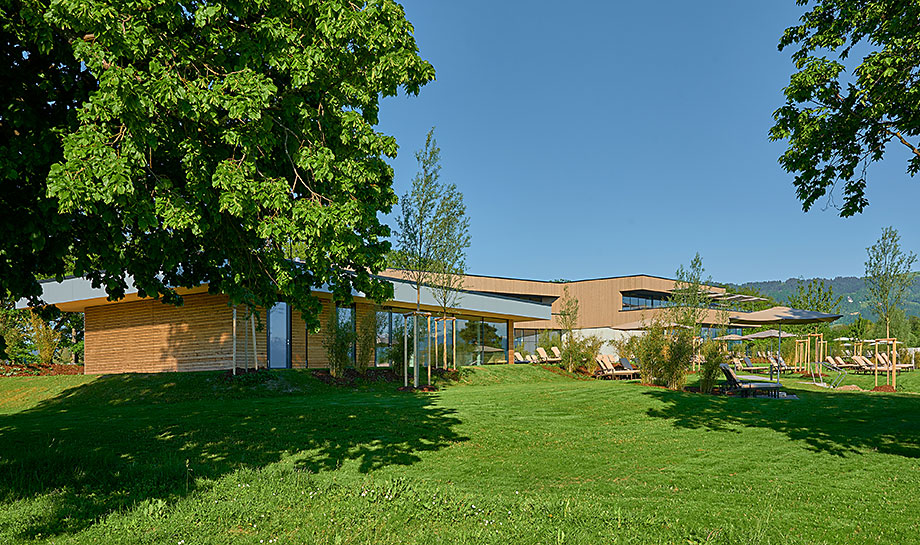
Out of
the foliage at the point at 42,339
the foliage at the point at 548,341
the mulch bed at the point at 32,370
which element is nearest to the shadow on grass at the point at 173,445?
the mulch bed at the point at 32,370

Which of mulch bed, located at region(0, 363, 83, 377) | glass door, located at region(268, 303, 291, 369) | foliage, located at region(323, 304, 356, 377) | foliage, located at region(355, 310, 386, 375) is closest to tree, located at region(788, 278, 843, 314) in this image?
foliage, located at region(355, 310, 386, 375)

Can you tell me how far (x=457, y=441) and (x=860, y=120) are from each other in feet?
25.6

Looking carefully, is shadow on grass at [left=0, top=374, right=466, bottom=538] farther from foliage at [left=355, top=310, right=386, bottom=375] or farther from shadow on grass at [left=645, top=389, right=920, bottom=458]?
shadow on grass at [left=645, top=389, right=920, bottom=458]

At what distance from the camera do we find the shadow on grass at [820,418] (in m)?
9.20

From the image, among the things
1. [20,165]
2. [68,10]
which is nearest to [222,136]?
[68,10]

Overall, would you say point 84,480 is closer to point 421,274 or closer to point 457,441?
point 457,441

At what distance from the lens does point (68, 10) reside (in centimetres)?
459

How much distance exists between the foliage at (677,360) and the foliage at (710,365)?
0.47 m

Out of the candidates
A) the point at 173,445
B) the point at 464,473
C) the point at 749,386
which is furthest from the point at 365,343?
the point at 464,473

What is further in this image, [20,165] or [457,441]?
[457,441]

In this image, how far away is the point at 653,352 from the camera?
17453 millimetres

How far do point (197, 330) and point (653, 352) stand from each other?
15.0 m

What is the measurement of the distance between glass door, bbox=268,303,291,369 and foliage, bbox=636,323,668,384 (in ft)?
40.0

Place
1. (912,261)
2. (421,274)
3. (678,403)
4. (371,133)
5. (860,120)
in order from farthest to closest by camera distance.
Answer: (912,261) < (421,274) < (678,403) < (860,120) < (371,133)
